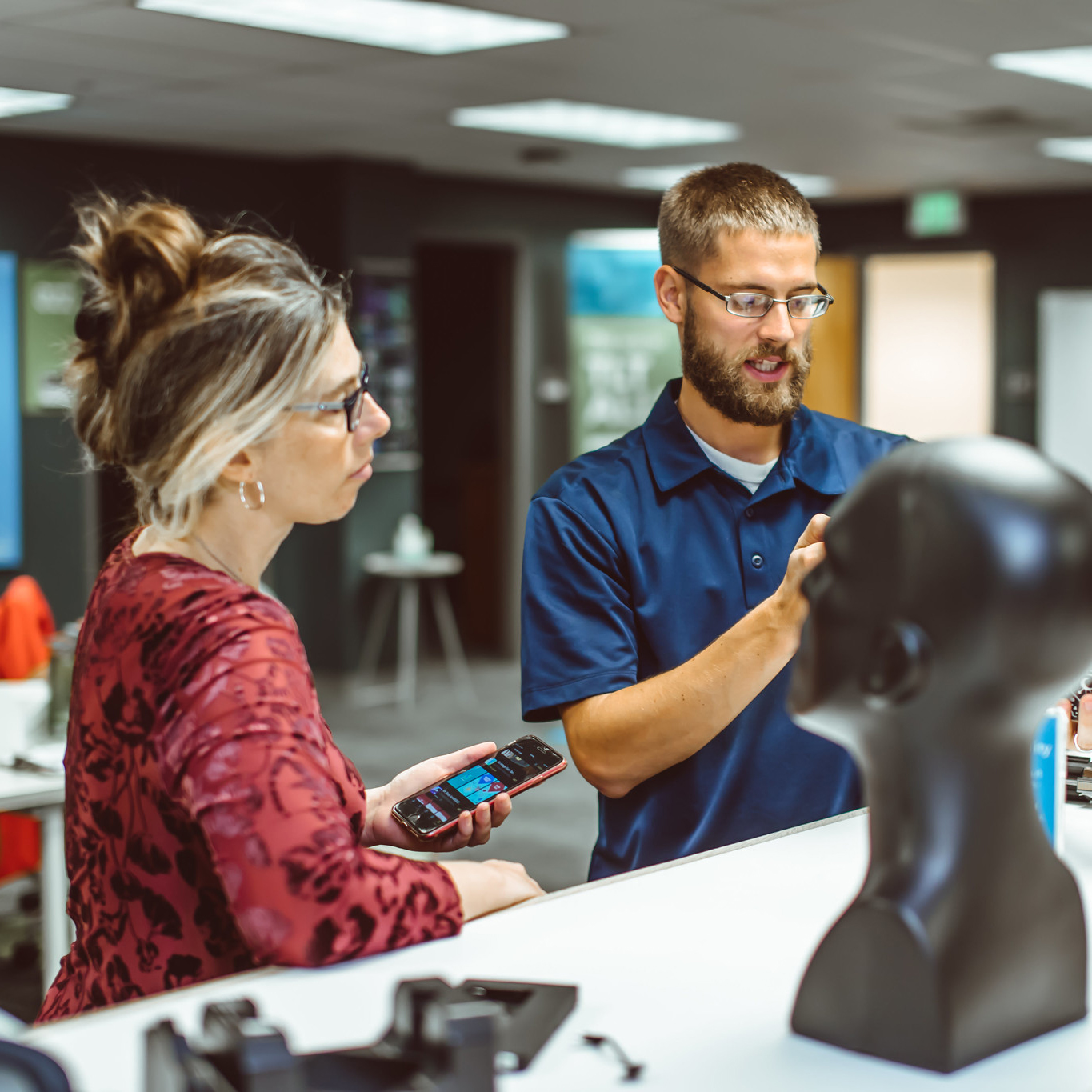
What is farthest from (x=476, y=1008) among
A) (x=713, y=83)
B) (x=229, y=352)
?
(x=713, y=83)

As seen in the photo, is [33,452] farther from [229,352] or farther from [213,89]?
[229,352]

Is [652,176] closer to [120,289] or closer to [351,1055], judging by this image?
[120,289]

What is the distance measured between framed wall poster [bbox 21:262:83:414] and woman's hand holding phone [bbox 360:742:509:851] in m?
5.25

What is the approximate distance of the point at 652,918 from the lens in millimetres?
1213

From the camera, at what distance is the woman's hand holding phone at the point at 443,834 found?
1.41 m

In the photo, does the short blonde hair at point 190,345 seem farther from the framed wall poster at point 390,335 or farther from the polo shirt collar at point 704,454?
the framed wall poster at point 390,335

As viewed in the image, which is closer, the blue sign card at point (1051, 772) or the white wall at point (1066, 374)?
the blue sign card at point (1051, 772)

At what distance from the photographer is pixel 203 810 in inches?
40.3

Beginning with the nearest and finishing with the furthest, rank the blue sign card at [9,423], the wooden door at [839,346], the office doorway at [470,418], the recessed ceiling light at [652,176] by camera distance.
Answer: the blue sign card at [9,423] → the recessed ceiling light at [652,176] → the office doorway at [470,418] → the wooden door at [839,346]

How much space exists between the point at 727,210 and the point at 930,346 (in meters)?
8.80

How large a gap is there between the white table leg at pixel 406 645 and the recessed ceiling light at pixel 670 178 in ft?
8.89

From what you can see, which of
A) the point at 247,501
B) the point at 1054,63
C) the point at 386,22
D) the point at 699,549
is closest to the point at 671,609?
the point at 699,549

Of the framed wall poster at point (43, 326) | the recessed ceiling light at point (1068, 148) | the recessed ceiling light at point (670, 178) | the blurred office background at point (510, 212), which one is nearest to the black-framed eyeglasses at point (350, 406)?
the blurred office background at point (510, 212)

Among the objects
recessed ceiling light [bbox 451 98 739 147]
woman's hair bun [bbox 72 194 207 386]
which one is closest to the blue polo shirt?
woman's hair bun [bbox 72 194 207 386]
